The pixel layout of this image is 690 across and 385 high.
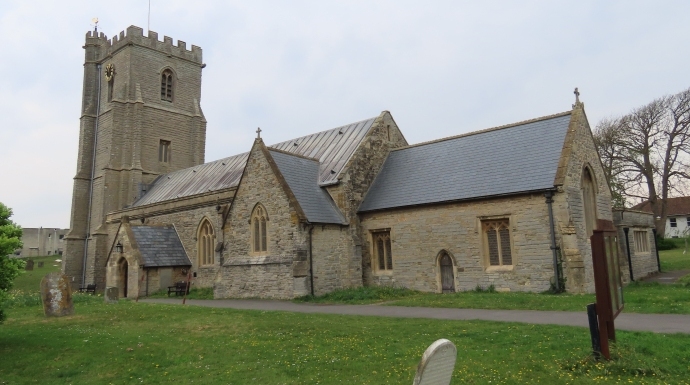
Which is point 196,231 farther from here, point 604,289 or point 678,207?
point 678,207

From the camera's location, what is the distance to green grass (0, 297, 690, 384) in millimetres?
7137

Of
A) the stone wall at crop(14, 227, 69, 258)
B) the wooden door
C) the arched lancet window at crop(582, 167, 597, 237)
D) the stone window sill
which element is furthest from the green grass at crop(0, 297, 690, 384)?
the stone wall at crop(14, 227, 69, 258)

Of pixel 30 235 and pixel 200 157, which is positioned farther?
pixel 30 235

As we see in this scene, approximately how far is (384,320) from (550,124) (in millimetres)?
13086

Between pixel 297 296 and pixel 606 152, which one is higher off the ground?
pixel 606 152

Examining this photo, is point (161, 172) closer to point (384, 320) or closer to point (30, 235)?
point (384, 320)

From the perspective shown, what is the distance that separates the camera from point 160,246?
28.3 m

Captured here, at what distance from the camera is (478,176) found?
66.1ft

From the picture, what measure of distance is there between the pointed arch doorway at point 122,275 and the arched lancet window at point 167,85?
18.7 m

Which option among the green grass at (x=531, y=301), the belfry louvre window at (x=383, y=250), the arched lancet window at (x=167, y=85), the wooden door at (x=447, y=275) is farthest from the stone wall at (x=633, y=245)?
the arched lancet window at (x=167, y=85)

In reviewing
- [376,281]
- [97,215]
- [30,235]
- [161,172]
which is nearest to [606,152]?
[376,281]

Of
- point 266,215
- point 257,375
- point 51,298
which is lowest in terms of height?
point 257,375

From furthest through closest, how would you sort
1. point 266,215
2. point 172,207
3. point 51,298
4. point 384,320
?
point 172,207 < point 266,215 < point 51,298 < point 384,320

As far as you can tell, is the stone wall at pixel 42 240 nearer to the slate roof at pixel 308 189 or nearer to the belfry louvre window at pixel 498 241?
the slate roof at pixel 308 189
